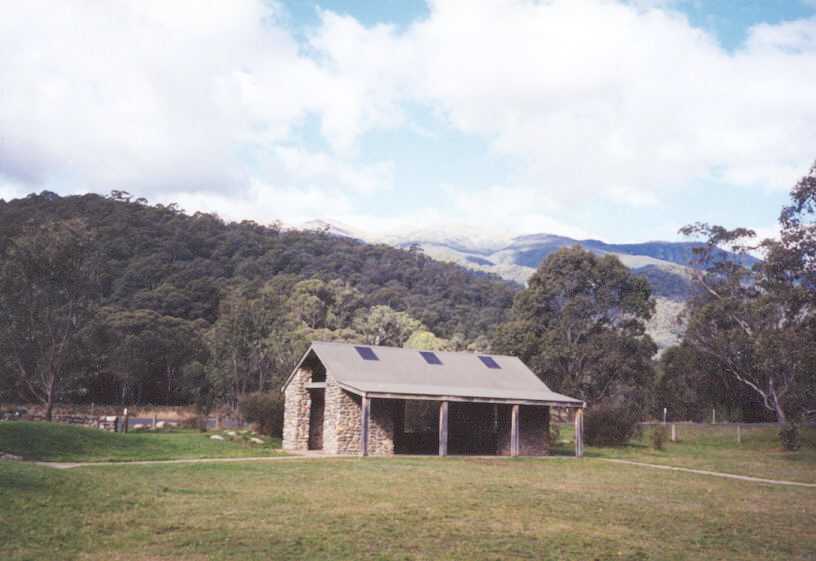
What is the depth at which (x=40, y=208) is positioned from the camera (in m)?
85.8

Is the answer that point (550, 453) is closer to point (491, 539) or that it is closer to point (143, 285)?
point (491, 539)

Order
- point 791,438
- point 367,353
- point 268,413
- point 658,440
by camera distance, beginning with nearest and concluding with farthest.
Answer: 1. point 367,353
2. point 268,413
3. point 658,440
4. point 791,438

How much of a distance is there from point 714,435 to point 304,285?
42.1 metres

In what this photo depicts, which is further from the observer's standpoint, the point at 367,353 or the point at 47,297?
the point at 47,297

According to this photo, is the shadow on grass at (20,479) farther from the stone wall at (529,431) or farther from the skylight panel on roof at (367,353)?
the stone wall at (529,431)

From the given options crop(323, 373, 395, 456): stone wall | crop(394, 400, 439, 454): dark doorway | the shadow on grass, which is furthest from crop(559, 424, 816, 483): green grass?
the shadow on grass

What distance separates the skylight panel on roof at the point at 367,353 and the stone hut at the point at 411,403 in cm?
4

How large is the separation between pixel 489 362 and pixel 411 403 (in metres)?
4.08

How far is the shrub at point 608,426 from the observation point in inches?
1318

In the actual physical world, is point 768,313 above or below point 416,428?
above

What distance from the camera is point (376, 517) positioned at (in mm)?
11867

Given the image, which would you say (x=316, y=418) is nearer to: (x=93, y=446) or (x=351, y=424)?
(x=351, y=424)

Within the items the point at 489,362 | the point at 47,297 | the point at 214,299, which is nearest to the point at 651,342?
the point at 489,362

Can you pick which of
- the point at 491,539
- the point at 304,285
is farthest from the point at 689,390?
the point at 491,539
